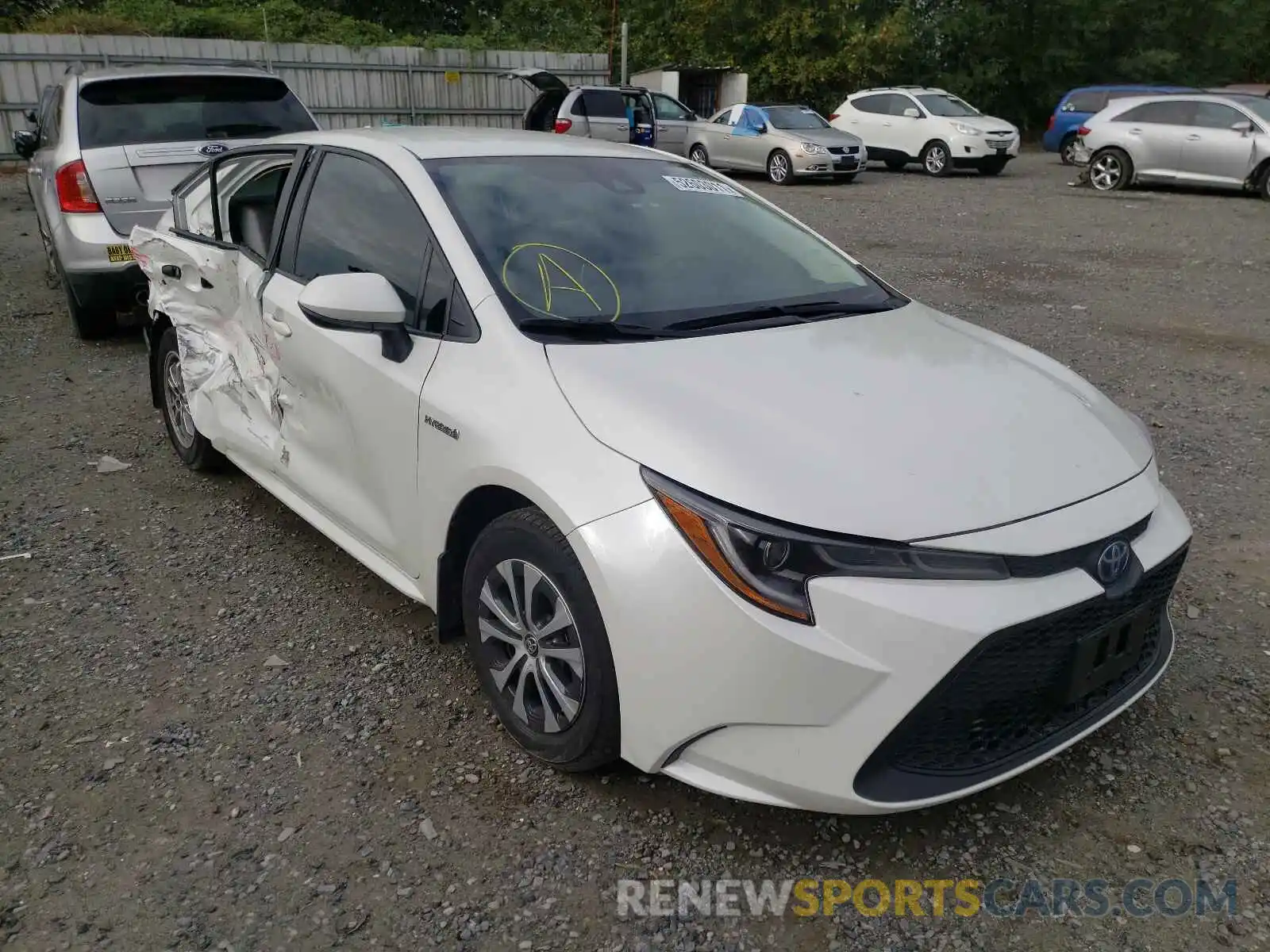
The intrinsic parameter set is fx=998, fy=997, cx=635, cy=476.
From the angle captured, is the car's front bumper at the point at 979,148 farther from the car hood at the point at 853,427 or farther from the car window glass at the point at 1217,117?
the car hood at the point at 853,427

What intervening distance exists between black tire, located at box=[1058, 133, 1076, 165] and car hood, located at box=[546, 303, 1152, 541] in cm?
2000

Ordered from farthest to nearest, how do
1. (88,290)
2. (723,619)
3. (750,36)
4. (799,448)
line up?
(750,36) < (88,290) < (799,448) < (723,619)

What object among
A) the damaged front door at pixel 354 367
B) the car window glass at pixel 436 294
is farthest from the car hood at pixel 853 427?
the damaged front door at pixel 354 367

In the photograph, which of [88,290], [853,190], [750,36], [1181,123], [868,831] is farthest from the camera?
[750,36]

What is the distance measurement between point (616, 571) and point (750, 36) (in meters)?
28.6

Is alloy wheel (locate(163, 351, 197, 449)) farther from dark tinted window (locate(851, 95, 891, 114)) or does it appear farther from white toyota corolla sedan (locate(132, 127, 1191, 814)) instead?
dark tinted window (locate(851, 95, 891, 114))

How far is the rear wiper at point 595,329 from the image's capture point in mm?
2709

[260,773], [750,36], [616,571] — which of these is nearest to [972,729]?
[616,571]

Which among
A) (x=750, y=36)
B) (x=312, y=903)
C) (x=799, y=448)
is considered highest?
(x=750, y=36)

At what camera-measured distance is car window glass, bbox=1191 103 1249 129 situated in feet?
48.5

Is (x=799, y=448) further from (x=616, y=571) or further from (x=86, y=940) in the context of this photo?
(x=86, y=940)

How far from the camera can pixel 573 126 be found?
1691cm

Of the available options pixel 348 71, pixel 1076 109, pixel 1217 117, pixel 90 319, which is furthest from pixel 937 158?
pixel 90 319

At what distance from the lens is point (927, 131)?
1841cm
